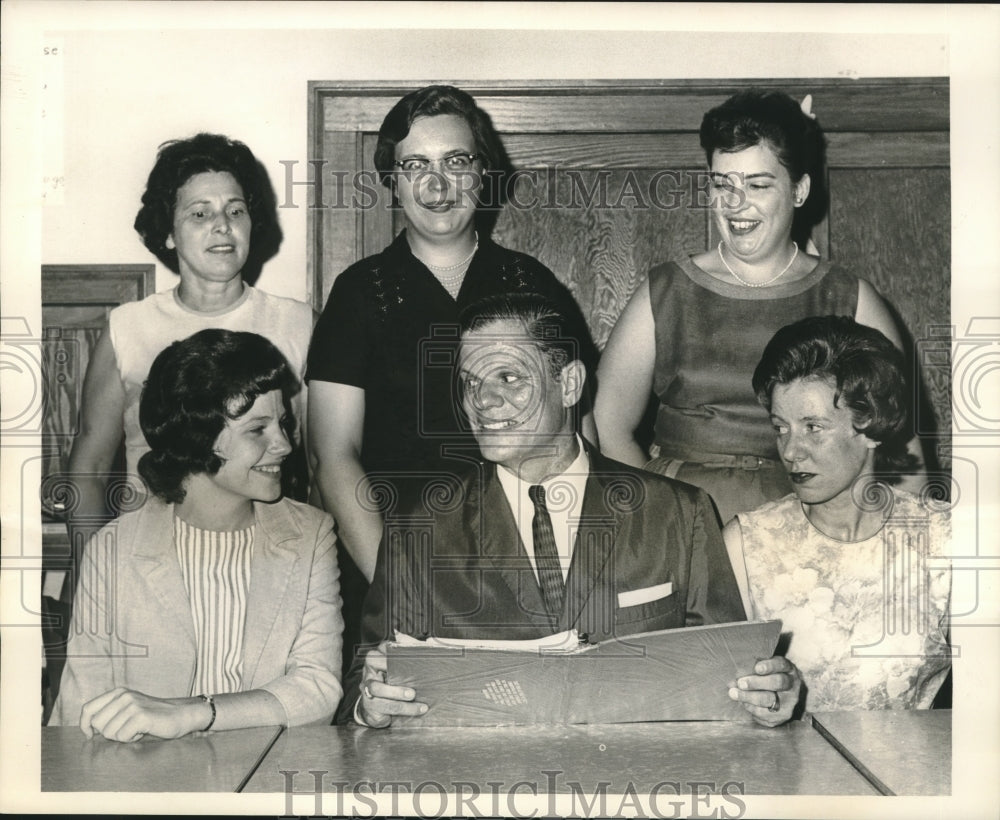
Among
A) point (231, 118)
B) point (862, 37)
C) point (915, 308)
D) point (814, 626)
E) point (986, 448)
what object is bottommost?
point (814, 626)

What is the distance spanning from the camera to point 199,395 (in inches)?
101

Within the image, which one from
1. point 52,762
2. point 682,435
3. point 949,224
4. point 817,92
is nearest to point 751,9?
point 817,92

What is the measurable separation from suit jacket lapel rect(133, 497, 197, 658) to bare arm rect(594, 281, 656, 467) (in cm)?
99

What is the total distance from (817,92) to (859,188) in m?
0.24

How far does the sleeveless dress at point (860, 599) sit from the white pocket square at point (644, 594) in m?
0.19

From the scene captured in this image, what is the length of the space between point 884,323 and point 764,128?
0.52 metres

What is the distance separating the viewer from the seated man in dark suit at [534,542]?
2.53m

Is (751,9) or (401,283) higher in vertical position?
(751,9)

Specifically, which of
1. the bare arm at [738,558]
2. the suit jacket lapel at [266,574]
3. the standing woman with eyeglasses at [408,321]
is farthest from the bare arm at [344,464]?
Answer: the bare arm at [738,558]

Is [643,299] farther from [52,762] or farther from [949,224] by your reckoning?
[52,762]

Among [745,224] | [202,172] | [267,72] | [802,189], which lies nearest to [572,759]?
[745,224]

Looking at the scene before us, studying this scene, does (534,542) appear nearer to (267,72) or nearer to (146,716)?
(146,716)

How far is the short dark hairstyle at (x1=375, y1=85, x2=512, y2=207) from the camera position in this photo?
2605 mm

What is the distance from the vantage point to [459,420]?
2566 mm
